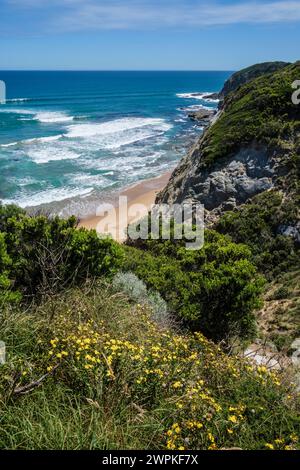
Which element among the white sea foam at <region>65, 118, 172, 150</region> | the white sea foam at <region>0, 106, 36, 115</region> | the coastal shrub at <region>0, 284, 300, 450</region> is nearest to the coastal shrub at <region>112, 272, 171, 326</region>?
the coastal shrub at <region>0, 284, 300, 450</region>

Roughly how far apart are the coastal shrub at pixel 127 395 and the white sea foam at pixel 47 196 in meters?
26.7

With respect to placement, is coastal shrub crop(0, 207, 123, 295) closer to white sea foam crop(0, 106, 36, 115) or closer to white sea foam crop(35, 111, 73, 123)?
white sea foam crop(35, 111, 73, 123)

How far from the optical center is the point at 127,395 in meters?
5.03

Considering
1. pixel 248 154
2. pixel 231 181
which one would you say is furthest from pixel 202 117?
pixel 231 181

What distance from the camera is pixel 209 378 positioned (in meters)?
5.91

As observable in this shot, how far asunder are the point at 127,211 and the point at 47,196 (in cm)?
699

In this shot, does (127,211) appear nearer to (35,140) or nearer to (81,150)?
(81,150)

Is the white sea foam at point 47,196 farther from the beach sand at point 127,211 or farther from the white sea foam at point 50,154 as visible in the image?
the white sea foam at point 50,154

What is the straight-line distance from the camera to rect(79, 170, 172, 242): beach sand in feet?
90.4

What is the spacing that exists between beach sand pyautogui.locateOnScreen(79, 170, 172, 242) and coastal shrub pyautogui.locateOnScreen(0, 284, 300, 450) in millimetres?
18970

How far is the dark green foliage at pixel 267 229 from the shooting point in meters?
19.2

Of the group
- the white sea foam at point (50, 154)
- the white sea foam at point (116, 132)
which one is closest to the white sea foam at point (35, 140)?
the white sea foam at point (116, 132)
